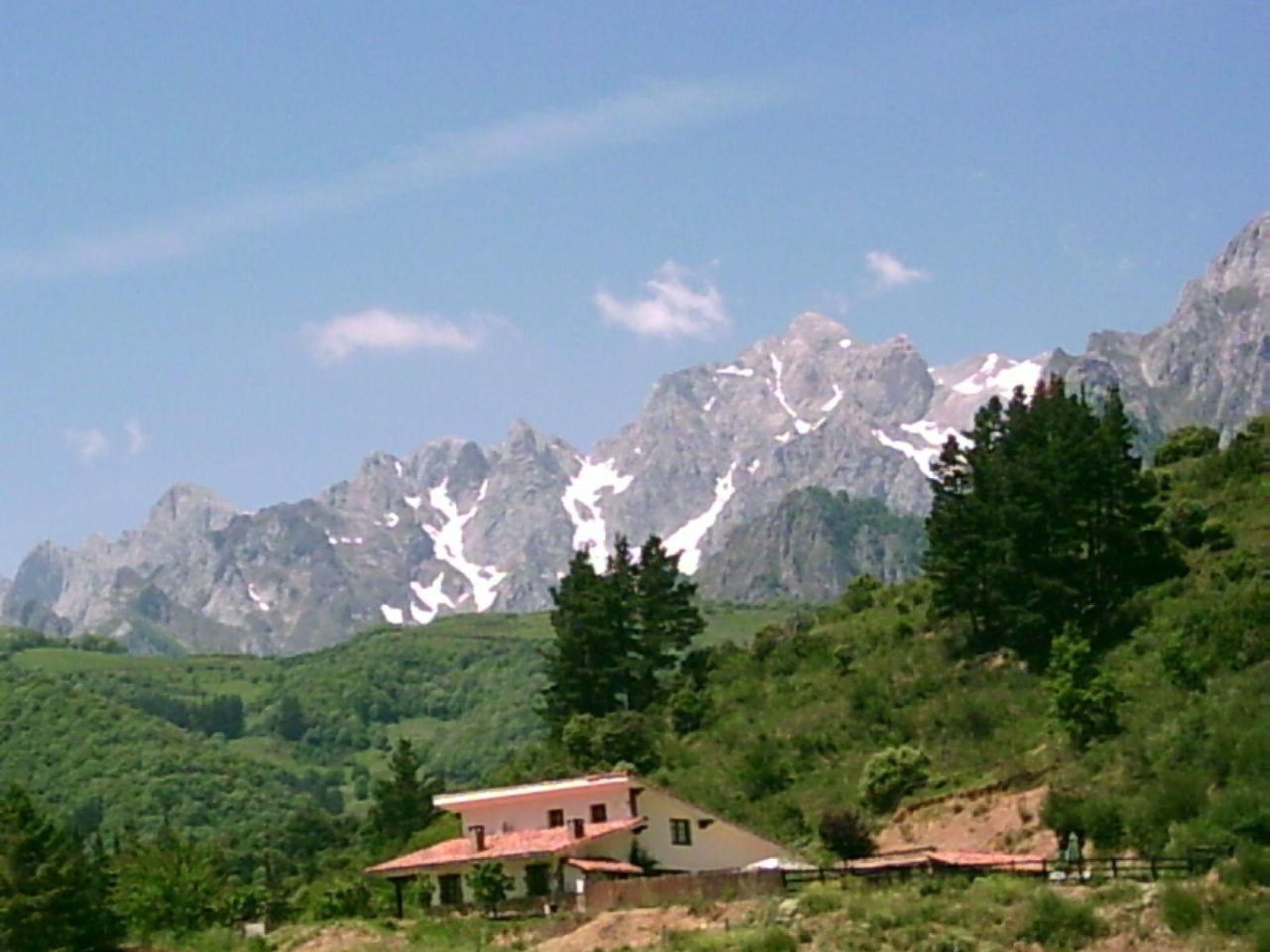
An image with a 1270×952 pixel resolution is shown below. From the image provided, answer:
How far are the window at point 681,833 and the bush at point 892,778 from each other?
822 cm

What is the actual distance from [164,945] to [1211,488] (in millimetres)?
48478

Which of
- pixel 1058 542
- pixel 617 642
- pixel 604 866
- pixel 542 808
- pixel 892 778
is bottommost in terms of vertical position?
pixel 604 866

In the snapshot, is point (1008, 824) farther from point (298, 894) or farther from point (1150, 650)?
point (298, 894)

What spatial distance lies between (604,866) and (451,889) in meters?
5.79

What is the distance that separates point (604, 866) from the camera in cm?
6141

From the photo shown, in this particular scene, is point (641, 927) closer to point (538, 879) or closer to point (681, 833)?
point (538, 879)

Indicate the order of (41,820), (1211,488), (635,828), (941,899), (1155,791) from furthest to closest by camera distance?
(1211,488)
(41,820)
(635,828)
(1155,791)
(941,899)

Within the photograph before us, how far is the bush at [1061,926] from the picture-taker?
46.2 metres

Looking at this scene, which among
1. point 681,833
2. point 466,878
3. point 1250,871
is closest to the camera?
point 1250,871

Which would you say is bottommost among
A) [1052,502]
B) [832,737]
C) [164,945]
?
[164,945]

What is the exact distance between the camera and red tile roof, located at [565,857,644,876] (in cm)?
6088

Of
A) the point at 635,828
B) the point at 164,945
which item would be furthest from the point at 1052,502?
the point at 164,945

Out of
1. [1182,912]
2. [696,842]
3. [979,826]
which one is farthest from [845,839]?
[1182,912]

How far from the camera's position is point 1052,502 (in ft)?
259
